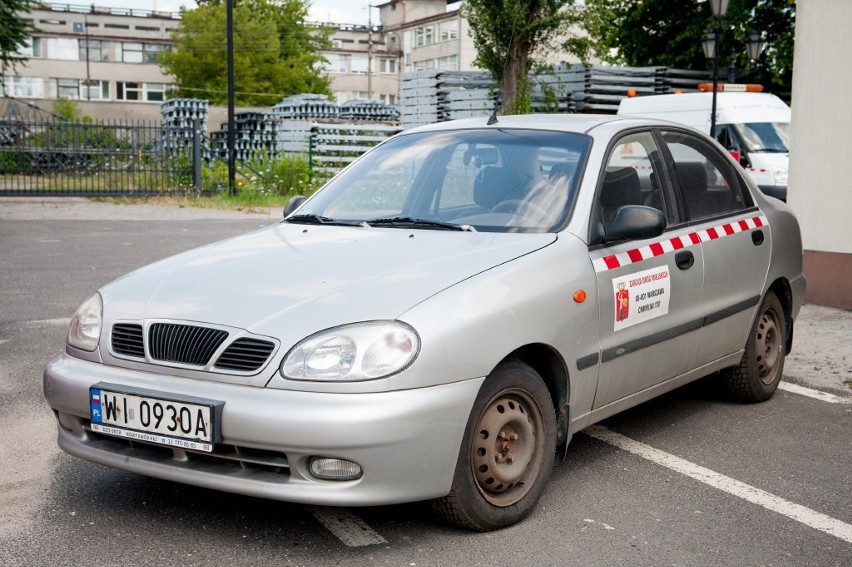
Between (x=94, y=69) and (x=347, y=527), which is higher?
(x=94, y=69)

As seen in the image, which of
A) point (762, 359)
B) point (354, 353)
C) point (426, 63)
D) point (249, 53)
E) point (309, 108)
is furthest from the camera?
point (426, 63)

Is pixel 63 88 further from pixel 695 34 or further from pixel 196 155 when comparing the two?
pixel 196 155

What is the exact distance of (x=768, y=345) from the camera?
20.2ft

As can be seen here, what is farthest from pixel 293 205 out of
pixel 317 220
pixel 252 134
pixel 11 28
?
pixel 252 134

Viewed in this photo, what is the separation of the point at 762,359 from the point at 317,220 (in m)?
2.70

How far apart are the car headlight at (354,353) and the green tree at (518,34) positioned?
2208 centimetres

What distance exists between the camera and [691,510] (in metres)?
4.30

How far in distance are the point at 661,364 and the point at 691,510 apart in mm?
883

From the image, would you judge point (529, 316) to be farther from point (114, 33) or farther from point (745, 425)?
point (114, 33)

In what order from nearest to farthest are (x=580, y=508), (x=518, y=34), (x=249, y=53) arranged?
(x=580, y=508)
(x=518, y=34)
(x=249, y=53)

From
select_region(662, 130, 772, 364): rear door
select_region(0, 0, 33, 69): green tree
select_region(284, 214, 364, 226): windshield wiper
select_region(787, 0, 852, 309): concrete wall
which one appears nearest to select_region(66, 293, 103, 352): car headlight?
→ select_region(284, 214, 364, 226): windshield wiper

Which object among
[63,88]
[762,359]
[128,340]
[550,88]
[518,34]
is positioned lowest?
[762,359]

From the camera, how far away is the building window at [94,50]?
86.5 m

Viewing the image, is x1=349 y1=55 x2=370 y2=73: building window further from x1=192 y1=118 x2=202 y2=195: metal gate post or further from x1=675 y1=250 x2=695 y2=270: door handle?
x1=675 y1=250 x2=695 y2=270: door handle
